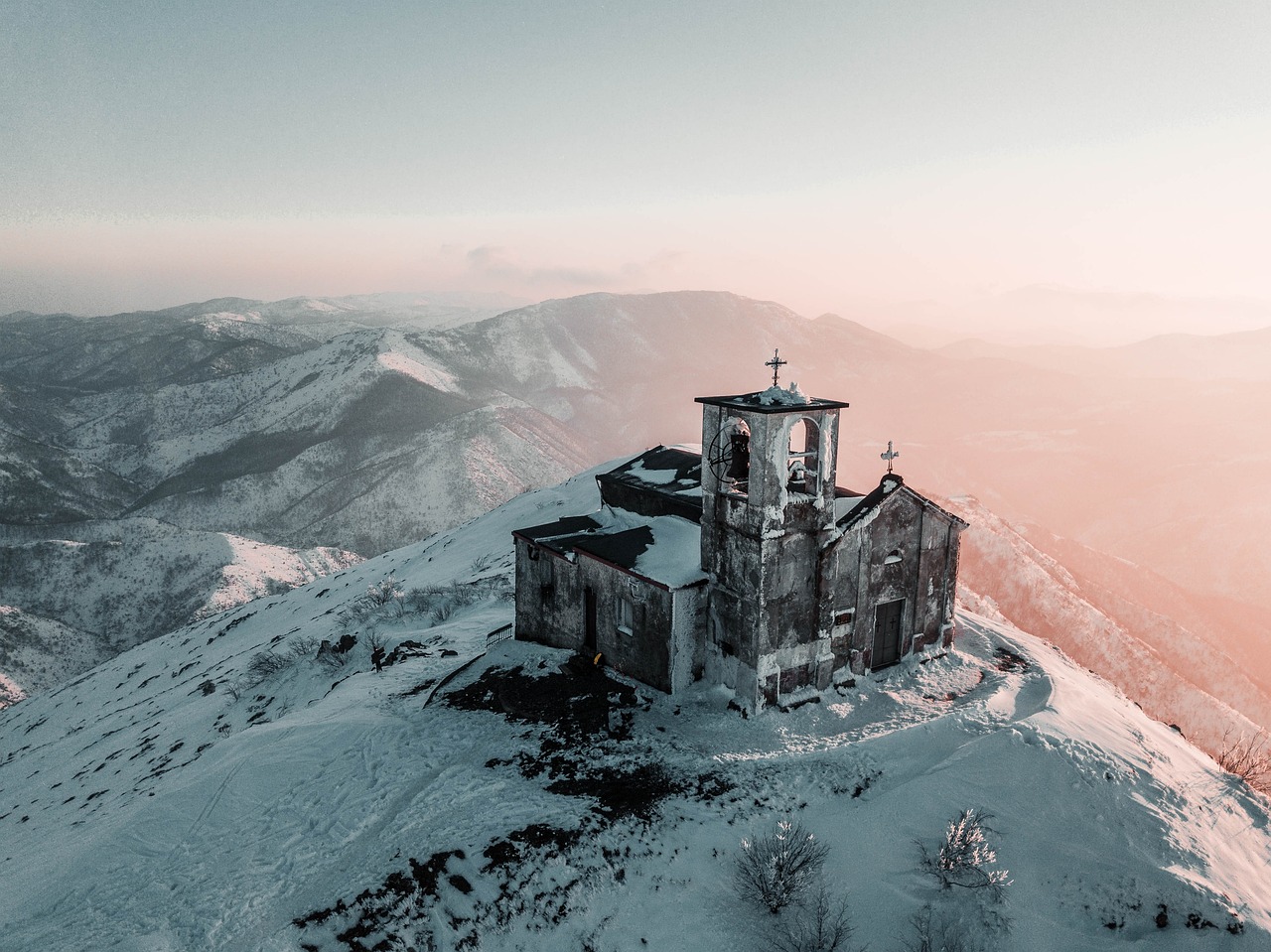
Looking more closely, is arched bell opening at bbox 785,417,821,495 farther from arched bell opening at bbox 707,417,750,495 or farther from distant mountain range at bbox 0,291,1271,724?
distant mountain range at bbox 0,291,1271,724

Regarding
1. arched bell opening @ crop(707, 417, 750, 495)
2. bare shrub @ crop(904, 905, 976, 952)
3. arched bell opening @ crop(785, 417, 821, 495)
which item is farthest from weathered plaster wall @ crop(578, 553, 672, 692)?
bare shrub @ crop(904, 905, 976, 952)

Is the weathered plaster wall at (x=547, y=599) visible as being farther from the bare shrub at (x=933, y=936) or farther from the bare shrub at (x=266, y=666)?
the bare shrub at (x=266, y=666)

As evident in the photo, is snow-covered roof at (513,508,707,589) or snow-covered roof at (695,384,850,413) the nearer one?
snow-covered roof at (695,384,850,413)

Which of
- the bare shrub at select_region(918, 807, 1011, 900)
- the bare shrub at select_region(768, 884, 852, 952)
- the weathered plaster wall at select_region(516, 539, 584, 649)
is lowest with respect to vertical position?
the bare shrub at select_region(768, 884, 852, 952)

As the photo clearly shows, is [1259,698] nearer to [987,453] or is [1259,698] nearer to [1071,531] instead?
[1071,531]

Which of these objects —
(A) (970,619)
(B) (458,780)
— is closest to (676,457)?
(A) (970,619)

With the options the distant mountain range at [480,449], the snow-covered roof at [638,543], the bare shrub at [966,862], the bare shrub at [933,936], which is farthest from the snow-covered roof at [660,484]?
the distant mountain range at [480,449]
